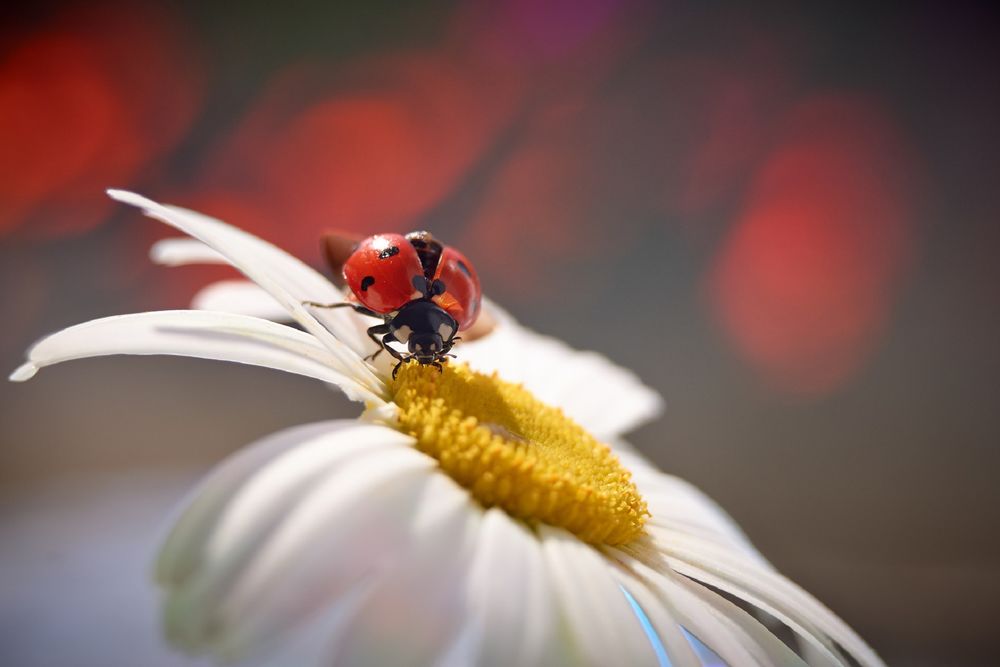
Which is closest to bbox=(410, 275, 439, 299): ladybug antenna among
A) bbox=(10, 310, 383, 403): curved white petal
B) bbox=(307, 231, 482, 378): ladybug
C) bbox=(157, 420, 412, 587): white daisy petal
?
bbox=(307, 231, 482, 378): ladybug

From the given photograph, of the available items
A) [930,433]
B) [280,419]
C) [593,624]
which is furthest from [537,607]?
[930,433]

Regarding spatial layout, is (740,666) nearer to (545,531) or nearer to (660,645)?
(660,645)

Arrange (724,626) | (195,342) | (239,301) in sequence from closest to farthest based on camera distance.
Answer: (195,342) → (724,626) → (239,301)

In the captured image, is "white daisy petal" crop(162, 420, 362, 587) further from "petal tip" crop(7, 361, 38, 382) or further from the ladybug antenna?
the ladybug antenna

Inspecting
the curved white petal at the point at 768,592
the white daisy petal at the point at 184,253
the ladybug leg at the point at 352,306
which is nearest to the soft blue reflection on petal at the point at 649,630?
the curved white petal at the point at 768,592

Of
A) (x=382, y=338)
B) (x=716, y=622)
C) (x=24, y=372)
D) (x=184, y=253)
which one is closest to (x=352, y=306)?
(x=382, y=338)

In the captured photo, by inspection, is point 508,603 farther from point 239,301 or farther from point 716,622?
point 239,301
